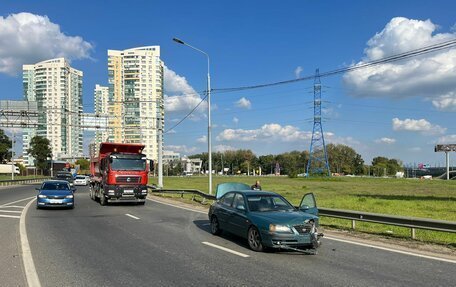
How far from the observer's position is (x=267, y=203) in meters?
11.1

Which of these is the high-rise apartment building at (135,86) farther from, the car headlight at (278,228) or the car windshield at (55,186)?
the car headlight at (278,228)

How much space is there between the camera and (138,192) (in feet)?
79.6

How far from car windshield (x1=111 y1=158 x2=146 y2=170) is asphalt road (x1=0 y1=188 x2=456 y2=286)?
10822 millimetres

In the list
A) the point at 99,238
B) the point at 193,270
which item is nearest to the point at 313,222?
the point at 193,270

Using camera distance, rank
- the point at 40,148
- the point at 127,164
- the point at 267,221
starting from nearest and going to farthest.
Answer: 1. the point at 267,221
2. the point at 127,164
3. the point at 40,148

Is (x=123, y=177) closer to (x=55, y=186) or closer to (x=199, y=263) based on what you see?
(x=55, y=186)

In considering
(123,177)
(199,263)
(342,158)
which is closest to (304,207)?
(199,263)

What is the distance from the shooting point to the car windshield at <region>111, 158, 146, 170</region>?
23906 mm

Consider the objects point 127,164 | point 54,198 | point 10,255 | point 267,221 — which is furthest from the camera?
point 127,164

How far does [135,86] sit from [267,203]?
36277 millimetres

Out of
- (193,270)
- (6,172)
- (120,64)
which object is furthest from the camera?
(6,172)

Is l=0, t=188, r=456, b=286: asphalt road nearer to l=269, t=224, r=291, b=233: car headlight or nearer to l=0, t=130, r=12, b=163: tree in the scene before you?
l=269, t=224, r=291, b=233: car headlight

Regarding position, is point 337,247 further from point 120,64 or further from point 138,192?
point 120,64

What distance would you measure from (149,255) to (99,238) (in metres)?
3.04
